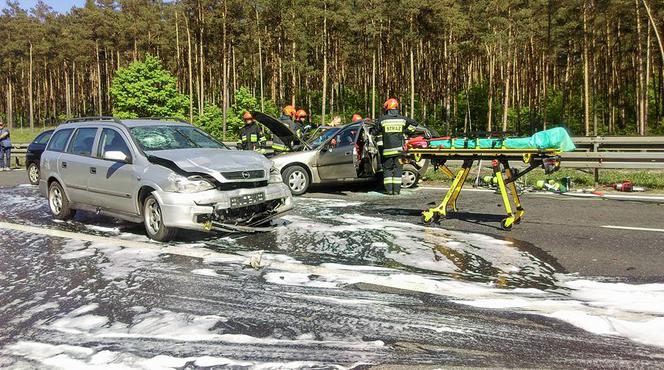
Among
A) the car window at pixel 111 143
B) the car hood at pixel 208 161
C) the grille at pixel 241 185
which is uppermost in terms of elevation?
the car window at pixel 111 143

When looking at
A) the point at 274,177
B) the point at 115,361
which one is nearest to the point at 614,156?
the point at 274,177

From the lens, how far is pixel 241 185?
22.5 ft

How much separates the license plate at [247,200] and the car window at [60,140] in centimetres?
396

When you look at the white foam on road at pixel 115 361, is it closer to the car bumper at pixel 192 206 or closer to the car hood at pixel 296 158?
the car bumper at pixel 192 206

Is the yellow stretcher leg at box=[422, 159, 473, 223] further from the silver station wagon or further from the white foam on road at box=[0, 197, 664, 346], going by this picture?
the silver station wagon

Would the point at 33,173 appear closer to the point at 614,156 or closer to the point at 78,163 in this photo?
the point at 78,163

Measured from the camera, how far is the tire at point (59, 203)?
8578mm

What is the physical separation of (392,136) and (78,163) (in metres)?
5.90

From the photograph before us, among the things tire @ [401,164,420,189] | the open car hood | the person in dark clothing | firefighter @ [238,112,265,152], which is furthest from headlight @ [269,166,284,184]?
the person in dark clothing

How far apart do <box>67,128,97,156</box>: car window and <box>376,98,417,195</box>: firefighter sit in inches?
217

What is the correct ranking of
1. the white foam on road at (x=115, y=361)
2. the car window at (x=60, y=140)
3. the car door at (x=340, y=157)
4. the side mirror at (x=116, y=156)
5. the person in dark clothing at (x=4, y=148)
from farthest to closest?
the person in dark clothing at (x=4, y=148) < the car door at (x=340, y=157) < the car window at (x=60, y=140) < the side mirror at (x=116, y=156) < the white foam on road at (x=115, y=361)

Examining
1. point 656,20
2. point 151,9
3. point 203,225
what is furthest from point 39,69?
point 203,225

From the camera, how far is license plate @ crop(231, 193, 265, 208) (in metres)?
6.69

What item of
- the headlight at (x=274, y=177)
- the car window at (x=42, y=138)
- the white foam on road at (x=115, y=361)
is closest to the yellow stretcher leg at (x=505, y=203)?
the headlight at (x=274, y=177)
